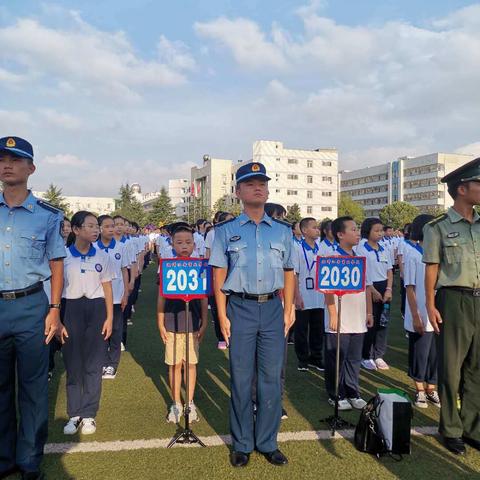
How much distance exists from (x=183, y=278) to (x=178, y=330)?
0.86 meters

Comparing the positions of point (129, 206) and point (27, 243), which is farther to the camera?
point (129, 206)

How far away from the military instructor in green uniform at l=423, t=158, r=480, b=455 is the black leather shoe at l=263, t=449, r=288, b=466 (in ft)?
5.04

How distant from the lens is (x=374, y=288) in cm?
680

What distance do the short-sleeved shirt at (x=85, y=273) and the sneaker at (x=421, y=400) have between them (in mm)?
3771

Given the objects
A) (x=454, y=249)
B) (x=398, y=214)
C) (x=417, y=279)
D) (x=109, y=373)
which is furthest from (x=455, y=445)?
(x=398, y=214)

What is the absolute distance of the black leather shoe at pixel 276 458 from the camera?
12.1 ft

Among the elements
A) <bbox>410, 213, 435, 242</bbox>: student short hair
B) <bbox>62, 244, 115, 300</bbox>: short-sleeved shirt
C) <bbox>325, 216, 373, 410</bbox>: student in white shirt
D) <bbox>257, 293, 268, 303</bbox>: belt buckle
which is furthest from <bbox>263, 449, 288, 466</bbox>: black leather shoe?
<bbox>410, 213, 435, 242</bbox>: student short hair

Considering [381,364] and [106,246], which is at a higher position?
[106,246]

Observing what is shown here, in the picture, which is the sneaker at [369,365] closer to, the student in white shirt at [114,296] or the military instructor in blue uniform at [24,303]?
the student in white shirt at [114,296]

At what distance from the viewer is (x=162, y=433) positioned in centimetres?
434

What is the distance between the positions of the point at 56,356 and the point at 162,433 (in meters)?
3.76

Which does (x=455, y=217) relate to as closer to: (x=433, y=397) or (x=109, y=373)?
(x=433, y=397)

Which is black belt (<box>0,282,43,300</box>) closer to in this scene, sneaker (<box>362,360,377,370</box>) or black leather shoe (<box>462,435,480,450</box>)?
black leather shoe (<box>462,435,480,450</box>)

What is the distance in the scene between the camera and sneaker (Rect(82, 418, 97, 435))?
434 cm
